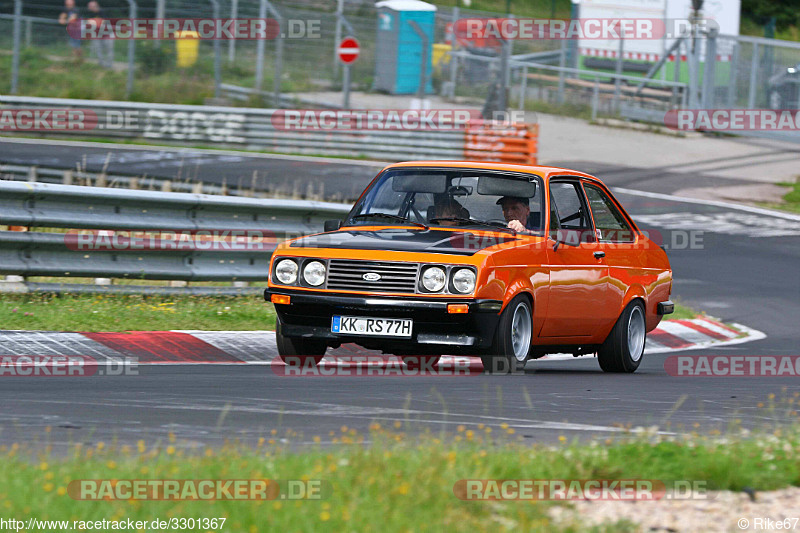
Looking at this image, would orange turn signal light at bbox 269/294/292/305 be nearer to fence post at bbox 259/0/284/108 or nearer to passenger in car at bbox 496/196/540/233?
passenger in car at bbox 496/196/540/233

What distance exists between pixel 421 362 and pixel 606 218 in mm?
1898

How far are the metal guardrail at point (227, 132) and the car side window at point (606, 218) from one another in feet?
59.6

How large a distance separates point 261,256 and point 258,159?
15836 mm

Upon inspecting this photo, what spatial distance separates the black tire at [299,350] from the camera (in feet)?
28.8

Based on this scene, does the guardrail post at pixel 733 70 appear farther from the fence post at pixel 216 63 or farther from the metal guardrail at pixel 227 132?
the fence post at pixel 216 63

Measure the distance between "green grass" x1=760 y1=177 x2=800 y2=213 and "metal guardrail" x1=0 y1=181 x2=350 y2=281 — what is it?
533 inches

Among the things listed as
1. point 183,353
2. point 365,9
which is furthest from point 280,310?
point 365,9

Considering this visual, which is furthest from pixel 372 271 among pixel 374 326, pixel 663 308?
pixel 663 308

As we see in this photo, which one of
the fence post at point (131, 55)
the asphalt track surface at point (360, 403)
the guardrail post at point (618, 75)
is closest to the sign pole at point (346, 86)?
the fence post at point (131, 55)

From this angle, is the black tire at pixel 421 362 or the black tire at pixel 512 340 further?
the black tire at pixel 421 362

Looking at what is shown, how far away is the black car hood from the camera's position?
8.31 meters

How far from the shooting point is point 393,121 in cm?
2841

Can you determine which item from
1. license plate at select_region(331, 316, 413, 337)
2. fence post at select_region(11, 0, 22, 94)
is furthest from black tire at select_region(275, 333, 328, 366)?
fence post at select_region(11, 0, 22, 94)

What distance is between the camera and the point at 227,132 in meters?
28.9
